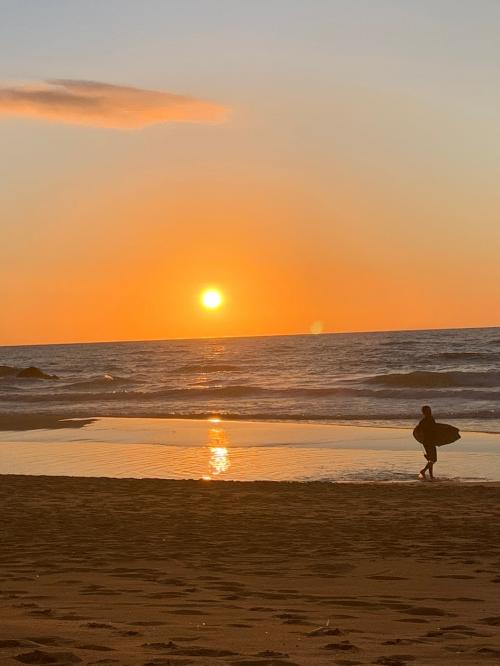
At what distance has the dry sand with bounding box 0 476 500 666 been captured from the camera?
16.3 ft

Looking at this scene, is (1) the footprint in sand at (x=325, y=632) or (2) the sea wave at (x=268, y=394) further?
(2) the sea wave at (x=268, y=394)

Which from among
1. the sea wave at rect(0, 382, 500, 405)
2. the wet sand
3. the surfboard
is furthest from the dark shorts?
the sea wave at rect(0, 382, 500, 405)

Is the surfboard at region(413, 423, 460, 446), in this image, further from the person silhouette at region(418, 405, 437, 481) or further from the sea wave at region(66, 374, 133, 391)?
the sea wave at region(66, 374, 133, 391)

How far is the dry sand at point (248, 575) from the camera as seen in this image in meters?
4.98

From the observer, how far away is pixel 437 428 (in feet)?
57.4

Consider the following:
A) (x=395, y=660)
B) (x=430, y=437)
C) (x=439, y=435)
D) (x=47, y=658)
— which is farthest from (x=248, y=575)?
(x=439, y=435)

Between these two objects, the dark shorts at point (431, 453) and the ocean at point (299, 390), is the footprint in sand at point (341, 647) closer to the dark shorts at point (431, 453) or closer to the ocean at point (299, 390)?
the dark shorts at point (431, 453)

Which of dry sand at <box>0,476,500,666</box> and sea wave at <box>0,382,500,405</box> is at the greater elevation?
sea wave at <box>0,382,500,405</box>

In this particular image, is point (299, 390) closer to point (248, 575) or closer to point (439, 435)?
point (439, 435)

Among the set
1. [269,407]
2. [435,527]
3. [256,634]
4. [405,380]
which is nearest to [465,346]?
[405,380]

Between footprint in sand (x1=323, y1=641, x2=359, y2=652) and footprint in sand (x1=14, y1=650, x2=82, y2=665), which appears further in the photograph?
footprint in sand (x1=323, y1=641, x2=359, y2=652)

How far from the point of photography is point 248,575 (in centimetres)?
777

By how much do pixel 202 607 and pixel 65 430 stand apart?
22.3 m

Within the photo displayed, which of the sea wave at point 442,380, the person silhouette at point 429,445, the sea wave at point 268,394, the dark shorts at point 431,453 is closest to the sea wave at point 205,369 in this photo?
the sea wave at point 268,394
